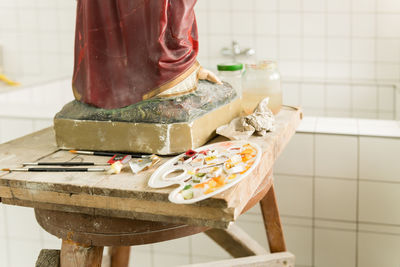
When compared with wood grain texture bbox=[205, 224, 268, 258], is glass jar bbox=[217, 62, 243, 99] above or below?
above

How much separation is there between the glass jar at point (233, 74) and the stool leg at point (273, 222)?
298 millimetres

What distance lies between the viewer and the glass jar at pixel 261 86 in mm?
1360

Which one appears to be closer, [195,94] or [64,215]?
[64,215]

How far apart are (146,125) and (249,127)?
0.23 metres

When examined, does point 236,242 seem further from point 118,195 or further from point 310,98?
point 310,98

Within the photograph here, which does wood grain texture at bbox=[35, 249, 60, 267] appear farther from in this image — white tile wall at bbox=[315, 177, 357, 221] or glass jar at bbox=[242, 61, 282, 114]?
white tile wall at bbox=[315, 177, 357, 221]

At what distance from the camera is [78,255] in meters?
1.06

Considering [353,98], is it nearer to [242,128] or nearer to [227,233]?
[227,233]

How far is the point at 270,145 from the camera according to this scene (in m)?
1.11

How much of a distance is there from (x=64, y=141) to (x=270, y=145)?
43 centimetres

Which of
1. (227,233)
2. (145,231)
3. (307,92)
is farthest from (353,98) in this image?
(145,231)

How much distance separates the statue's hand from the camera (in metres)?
1.24

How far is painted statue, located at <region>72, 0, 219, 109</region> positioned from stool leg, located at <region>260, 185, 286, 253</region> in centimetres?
44

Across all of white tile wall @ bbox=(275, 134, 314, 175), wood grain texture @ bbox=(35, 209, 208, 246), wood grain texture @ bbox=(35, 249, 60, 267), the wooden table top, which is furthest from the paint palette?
white tile wall @ bbox=(275, 134, 314, 175)
